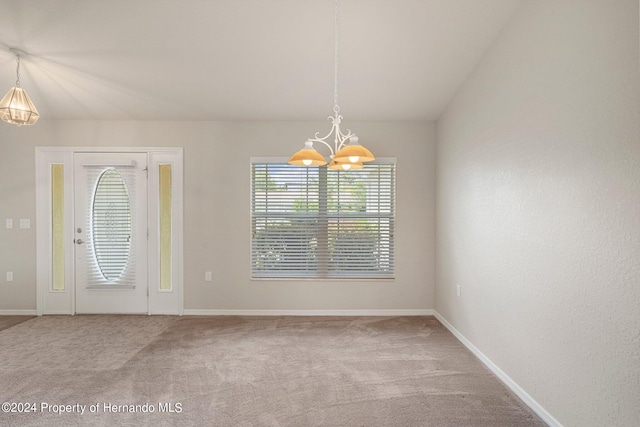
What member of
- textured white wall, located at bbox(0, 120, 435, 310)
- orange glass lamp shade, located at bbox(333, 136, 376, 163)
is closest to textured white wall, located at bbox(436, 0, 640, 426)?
textured white wall, located at bbox(0, 120, 435, 310)

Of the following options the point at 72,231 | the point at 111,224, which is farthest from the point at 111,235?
the point at 72,231

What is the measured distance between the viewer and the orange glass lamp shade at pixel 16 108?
2.67 metres

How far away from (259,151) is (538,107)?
9.75 ft

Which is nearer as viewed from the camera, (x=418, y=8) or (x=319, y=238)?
(x=418, y=8)

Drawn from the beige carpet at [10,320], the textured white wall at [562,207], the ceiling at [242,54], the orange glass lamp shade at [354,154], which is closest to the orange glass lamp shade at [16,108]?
the ceiling at [242,54]

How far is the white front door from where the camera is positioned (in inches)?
159

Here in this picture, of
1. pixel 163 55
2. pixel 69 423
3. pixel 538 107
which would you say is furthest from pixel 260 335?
pixel 538 107

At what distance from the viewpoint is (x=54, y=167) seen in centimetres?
404

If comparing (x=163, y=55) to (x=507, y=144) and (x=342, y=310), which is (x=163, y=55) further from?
(x=342, y=310)

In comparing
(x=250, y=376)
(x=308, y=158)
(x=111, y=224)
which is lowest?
(x=250, y=376)

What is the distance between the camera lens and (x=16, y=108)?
2699 millimetres

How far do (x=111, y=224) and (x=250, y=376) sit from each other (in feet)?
9.39

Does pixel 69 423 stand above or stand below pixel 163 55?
below

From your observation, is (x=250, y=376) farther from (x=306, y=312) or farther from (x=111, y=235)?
(x=111, y=235)
